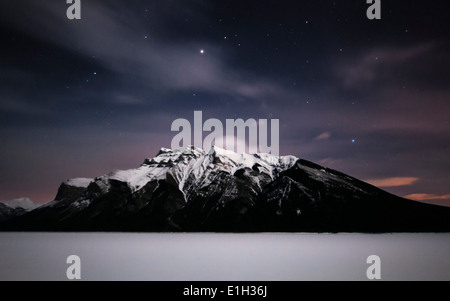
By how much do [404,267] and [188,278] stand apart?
28.0 meters

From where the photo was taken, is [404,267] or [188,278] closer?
[188,278]

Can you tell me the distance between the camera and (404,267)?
45250 millimetres

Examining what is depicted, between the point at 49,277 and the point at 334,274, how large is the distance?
102 feet

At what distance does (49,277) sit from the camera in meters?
37.5
